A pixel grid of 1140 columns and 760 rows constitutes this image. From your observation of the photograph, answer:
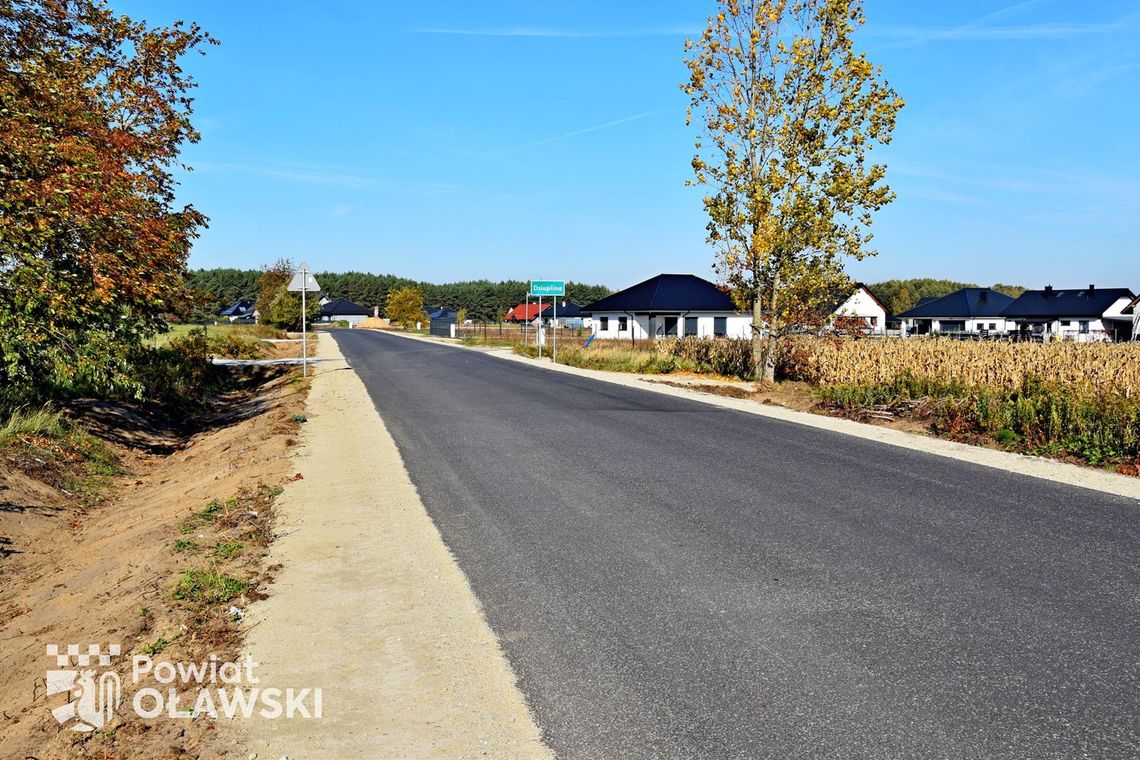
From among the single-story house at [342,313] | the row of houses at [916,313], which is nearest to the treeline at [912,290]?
the row of houses at [916,313]

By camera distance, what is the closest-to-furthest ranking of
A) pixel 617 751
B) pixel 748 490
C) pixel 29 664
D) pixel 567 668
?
pixel 617 751 → pixel 567 668 → pixel 29 664 → pixel 748 490

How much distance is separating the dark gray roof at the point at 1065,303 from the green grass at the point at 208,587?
7192 cm

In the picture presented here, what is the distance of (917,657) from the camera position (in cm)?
406

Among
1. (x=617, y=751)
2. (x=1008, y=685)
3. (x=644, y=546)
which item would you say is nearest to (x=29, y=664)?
(x=617, y=751)

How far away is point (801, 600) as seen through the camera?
4.88 m

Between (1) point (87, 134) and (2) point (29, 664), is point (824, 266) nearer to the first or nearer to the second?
(1) point (87, 134)

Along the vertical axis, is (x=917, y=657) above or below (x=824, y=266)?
below

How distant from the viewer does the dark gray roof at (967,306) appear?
68.3 metres

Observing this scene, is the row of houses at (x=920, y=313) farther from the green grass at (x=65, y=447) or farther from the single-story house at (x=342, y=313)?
the single-story house at (x=342, y=313)

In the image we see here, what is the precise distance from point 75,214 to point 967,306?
73232mm

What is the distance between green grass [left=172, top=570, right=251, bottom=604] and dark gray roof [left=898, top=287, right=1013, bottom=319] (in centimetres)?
7341

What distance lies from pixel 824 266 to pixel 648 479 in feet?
48.9

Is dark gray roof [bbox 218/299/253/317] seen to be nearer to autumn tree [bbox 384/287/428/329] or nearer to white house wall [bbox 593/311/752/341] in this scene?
autumn tree [bbox 384/287/428/329]

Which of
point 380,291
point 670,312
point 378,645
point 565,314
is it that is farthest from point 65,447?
point 380,291
